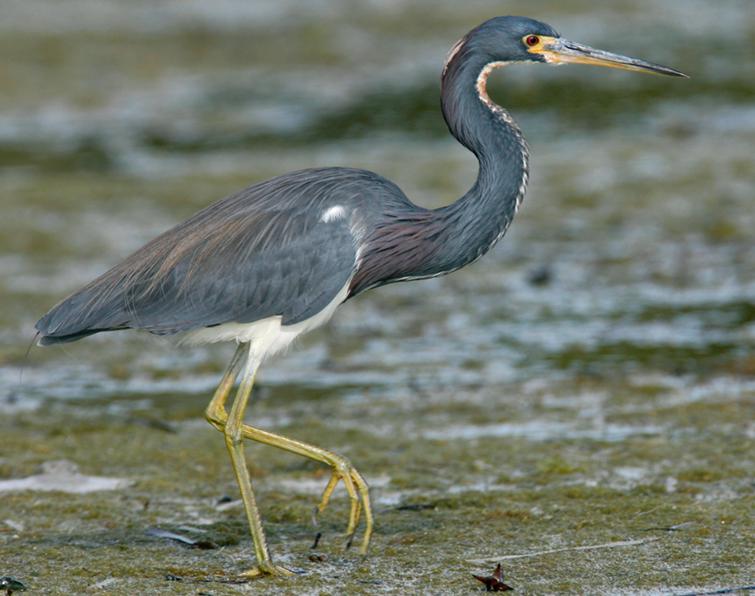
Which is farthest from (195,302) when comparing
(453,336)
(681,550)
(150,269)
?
(453,336)

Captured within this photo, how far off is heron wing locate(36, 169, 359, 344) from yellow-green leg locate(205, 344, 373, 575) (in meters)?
0.29

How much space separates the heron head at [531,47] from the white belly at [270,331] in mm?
1158

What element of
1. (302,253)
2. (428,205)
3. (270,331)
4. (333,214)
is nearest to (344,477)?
(270,331)

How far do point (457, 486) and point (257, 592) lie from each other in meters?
1.55

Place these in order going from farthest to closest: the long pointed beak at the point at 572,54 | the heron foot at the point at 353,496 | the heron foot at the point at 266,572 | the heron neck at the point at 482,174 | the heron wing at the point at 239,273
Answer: the long pointed beak at the point at 572,54, the heron neck at the point at 482,174, the heron wing at the point at 239,273, the heron foot at the point at 353,496, the heron foot at the point at 266,572

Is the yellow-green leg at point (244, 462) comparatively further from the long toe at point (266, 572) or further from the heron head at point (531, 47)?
the heron head at point (531, 47)

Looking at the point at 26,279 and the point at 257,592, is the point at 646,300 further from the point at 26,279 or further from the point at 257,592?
the point at 257,592

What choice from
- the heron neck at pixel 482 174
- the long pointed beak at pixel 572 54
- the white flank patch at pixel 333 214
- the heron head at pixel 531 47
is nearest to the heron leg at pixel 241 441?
the white flank patch at pixel 333 214

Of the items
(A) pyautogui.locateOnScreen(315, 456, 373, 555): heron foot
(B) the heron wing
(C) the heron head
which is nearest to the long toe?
(A) pyautogui.locateOnScreen(315, 456, 373, 555): heron foot

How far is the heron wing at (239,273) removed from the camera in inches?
218

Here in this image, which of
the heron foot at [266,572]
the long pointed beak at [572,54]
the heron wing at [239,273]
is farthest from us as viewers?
the long pointed beak at [572,54]

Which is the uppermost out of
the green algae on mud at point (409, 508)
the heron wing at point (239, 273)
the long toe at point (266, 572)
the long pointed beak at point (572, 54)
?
the long pointed beak at point (572, 54)

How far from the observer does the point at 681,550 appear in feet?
17.8

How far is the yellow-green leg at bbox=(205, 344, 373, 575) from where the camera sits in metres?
5.36
